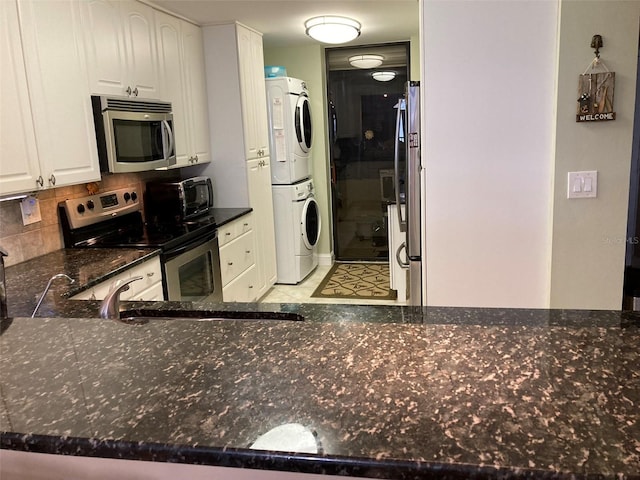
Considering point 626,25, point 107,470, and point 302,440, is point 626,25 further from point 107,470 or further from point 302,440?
point 107,470

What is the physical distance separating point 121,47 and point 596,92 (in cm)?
254

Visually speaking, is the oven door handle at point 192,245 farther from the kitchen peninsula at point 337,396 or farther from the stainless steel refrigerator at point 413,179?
the kitchen peninsula at point 337,396

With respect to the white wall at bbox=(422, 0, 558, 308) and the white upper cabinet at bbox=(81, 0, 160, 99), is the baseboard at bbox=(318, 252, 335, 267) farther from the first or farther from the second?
the white wall at bbox=(422, 0, 558, 308)

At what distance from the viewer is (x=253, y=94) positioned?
4.50 metres

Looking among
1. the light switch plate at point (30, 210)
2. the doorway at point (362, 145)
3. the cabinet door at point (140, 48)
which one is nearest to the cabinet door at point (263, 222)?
the cabinet door at point (140, 48)

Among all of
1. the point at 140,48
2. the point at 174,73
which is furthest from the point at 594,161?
the point at 174,73

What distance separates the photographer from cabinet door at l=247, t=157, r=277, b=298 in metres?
4.52

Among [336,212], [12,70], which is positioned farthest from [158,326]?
[336,212]

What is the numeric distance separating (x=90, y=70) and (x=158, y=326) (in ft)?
7.18

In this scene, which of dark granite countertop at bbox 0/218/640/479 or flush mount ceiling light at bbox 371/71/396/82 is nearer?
dark granite countertop at bbox 0/218/640/479

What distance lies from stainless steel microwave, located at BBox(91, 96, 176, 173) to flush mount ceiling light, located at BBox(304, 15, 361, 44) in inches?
56.2

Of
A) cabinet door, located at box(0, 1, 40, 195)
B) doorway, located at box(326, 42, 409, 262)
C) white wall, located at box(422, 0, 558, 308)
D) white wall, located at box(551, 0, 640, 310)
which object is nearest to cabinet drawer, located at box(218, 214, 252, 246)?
cabinet door, located at box(0, 1, 40, 195)

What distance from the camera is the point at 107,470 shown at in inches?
31.8

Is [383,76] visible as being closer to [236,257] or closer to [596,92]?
[236,257]
